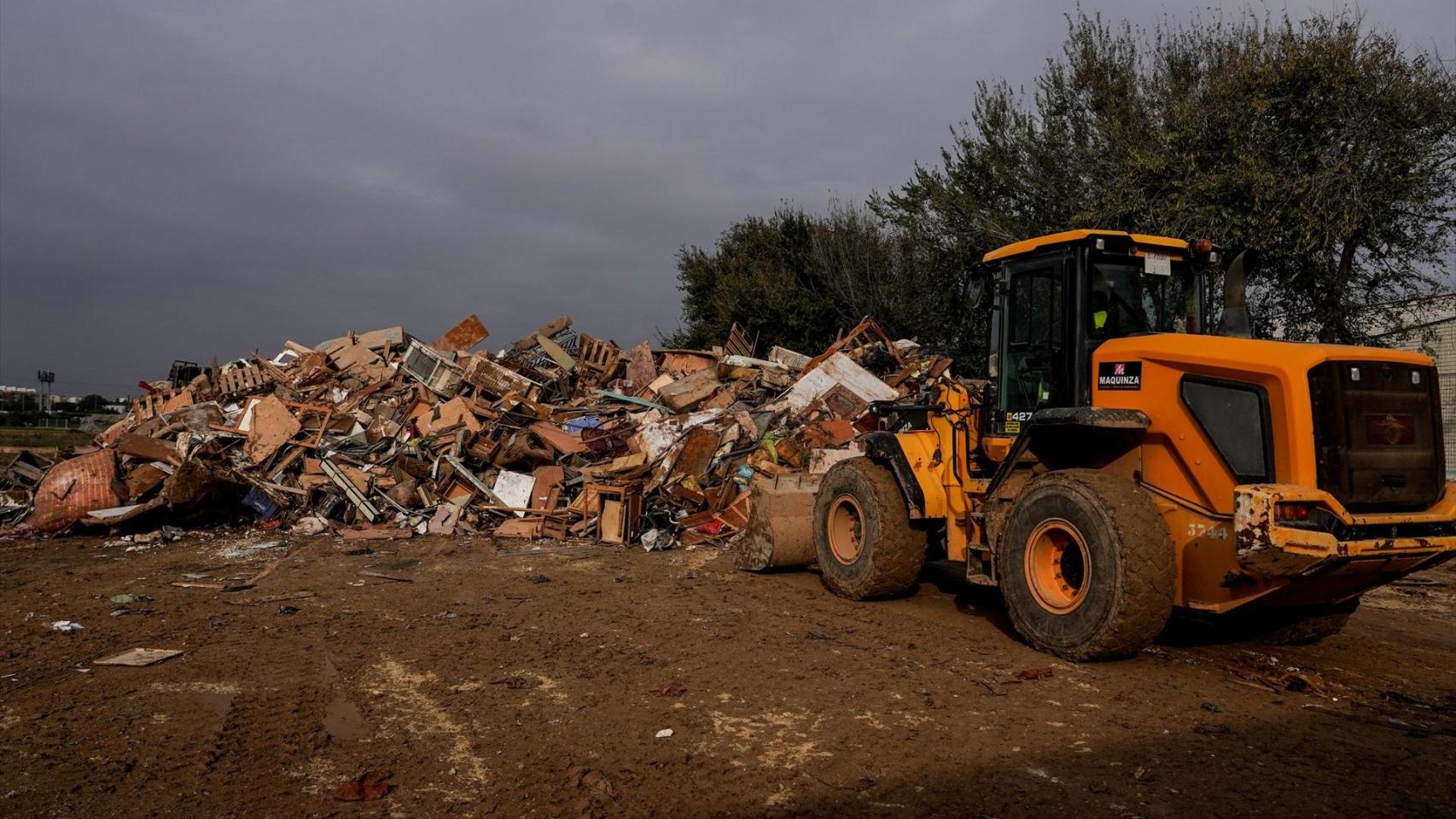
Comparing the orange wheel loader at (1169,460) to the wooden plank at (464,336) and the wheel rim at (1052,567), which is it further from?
the wooden plank at (464,336)

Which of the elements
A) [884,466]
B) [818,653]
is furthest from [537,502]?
[818,653]

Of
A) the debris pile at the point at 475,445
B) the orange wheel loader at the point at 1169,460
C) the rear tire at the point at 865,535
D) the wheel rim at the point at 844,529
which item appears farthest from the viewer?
the debris pile at the point at 475,445

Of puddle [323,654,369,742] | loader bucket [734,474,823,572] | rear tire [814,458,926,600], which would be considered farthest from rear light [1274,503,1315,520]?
loader bucket [734,474,823,572]

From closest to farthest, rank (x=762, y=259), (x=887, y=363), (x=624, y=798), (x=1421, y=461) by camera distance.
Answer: (x=624, y=798) < (x=1421, y=461) < (x=887, y=363) < (x=762, y=259)

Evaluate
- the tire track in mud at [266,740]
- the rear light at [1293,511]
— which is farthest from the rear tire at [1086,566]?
the tire track in mud at [266,740]

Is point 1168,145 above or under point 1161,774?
above

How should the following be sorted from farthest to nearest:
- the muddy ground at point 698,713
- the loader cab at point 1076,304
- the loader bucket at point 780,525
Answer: the loader bucket at point 780,525 → the loader cab at point 1076,304 → the muddy ground at point 698,713

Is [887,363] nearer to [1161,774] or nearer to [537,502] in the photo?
[537,502]

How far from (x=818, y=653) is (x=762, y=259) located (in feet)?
90.3

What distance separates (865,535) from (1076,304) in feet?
8.94

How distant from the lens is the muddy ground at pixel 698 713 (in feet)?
13.4

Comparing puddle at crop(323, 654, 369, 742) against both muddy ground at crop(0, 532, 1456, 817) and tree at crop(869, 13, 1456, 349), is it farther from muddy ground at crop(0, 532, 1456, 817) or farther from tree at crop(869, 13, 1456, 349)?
tree at crop(869, 13, 1456, 349)

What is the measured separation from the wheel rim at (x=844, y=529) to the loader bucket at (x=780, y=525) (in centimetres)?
93

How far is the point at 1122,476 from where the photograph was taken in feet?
20.0
